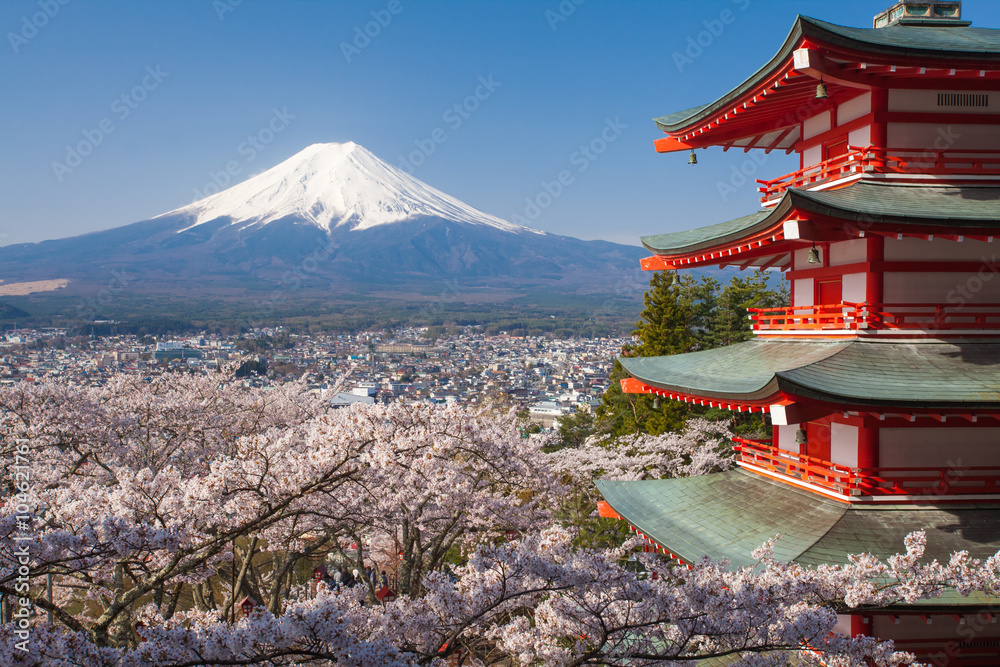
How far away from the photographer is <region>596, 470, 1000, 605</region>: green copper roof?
5969 millimetres

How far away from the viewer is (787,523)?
22.0ft

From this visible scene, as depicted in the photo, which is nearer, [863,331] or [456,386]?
[863,331]

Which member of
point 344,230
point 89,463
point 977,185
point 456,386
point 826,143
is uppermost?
point 344,230

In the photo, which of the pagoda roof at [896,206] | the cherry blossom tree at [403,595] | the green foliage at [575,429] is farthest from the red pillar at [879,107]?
the green foliage at [575,429]

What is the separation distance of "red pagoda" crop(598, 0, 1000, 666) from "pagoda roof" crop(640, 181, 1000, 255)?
24 mm

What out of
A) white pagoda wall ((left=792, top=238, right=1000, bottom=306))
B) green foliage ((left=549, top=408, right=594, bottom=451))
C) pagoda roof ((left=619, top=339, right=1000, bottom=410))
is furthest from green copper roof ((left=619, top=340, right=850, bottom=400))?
green foliage ((left=549, top=408, right=594, bottom=451))

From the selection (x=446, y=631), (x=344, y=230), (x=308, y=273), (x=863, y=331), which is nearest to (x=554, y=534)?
(x=446, y=631)

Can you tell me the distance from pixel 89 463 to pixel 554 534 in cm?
1186

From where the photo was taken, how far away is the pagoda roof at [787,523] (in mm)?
5984

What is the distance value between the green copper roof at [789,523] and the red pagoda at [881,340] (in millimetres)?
22

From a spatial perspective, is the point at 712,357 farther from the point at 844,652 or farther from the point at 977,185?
the point at 844,652

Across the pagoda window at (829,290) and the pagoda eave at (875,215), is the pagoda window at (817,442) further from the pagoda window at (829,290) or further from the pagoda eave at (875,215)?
the pagoda eave at (875,215)

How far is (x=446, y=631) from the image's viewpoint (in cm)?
468

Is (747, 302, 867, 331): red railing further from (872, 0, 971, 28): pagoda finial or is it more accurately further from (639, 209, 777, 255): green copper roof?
(872, 0, 971, 28): pagoda finial
